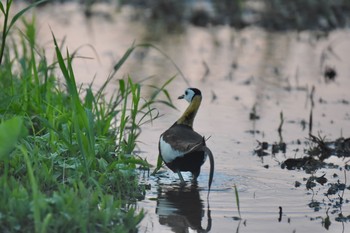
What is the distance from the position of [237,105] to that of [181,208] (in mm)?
4212

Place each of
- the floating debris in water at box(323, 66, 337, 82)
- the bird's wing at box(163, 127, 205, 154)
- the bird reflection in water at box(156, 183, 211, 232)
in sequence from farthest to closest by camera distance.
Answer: the floating debris in water at box(323, 66, 337, 82) → the bird's wing at box(163, 127, 205, 154) → the bird reflection in water at box(156, 183, 211, 232)

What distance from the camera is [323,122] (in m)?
9.53

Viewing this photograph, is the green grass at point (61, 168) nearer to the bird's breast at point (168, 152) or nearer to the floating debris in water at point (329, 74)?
the bird's breast at point (168, 152)

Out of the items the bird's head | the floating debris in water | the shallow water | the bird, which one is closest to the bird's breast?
the bird

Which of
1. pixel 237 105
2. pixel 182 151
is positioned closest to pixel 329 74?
pixel 237 105

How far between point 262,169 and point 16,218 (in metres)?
2.95

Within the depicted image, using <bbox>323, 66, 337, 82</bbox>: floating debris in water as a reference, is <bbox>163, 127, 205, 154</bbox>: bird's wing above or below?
below

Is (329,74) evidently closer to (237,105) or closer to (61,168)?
(237,105)

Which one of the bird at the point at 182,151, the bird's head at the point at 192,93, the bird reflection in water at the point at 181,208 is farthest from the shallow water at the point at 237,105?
the bird's head at the point at 192,93

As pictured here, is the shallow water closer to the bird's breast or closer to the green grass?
the bird's breast

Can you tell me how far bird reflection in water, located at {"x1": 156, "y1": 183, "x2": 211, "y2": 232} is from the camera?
576cm

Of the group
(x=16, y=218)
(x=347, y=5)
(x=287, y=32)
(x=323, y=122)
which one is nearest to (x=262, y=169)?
(x=323, y=122)

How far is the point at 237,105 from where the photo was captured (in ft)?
33.9

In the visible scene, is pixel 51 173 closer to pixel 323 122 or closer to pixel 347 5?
pixel 323 122
